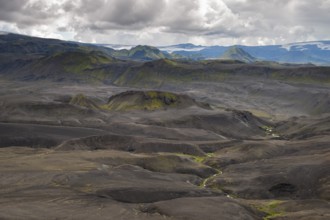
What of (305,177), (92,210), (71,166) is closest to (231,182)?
(305,177)

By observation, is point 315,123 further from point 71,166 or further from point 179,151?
point 71,166

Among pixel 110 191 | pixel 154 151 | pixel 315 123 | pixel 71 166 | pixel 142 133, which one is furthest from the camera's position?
pixel 315 123

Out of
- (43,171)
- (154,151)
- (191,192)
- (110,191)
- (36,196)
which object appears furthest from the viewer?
(154,151)

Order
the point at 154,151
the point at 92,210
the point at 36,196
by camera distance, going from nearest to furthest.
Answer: the point at 92,210 → the point at 36,196 → the point at 154,151

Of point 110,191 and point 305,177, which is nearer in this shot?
point 110,191

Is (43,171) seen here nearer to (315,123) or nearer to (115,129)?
(115,129)

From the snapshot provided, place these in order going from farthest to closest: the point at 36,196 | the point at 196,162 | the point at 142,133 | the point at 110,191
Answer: the point at 142,133 < the point at 196,162 < the point at 110,191 < the point at 36,196

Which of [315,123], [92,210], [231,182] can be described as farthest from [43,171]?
[315,123]

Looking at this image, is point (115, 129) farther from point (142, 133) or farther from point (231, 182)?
point (231, 182)

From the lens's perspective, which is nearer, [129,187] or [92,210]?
[92,210]
